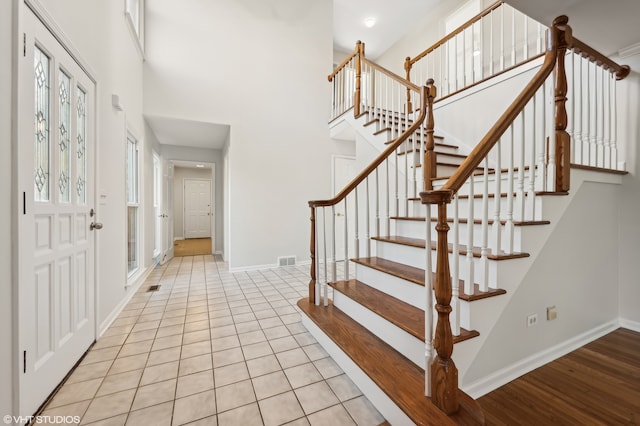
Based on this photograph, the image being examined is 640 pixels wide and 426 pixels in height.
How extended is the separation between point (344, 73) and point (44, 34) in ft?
12.6

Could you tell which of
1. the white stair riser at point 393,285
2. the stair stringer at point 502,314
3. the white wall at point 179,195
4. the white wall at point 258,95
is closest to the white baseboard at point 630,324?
the stair stringer at point 502,314

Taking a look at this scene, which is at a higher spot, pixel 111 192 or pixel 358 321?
pixel 111 192

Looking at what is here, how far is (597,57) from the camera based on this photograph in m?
2.00

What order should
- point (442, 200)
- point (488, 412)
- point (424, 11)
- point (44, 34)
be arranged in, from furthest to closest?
point (424, 11)
point (44, 34)
point (488, 412)
point (442, 200)

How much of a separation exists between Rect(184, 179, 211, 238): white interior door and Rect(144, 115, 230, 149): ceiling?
11.4 feet

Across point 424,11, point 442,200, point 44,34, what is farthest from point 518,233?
point 424,11

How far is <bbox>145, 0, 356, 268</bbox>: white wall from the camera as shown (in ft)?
12.6

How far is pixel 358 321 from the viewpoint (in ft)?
6.33

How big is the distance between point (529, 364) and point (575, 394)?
22cm

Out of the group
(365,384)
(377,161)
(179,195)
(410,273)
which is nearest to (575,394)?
(410,273)

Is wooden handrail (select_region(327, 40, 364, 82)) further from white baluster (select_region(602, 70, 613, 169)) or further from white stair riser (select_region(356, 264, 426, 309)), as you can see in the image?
white stair riser (select_region(356, 264, 426, 309))

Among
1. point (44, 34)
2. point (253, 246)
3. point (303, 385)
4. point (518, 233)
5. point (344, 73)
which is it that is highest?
point (344, 73)

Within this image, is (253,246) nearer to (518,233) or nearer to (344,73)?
(344,73)

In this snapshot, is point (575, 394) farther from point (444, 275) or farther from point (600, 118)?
point (600, 118)
